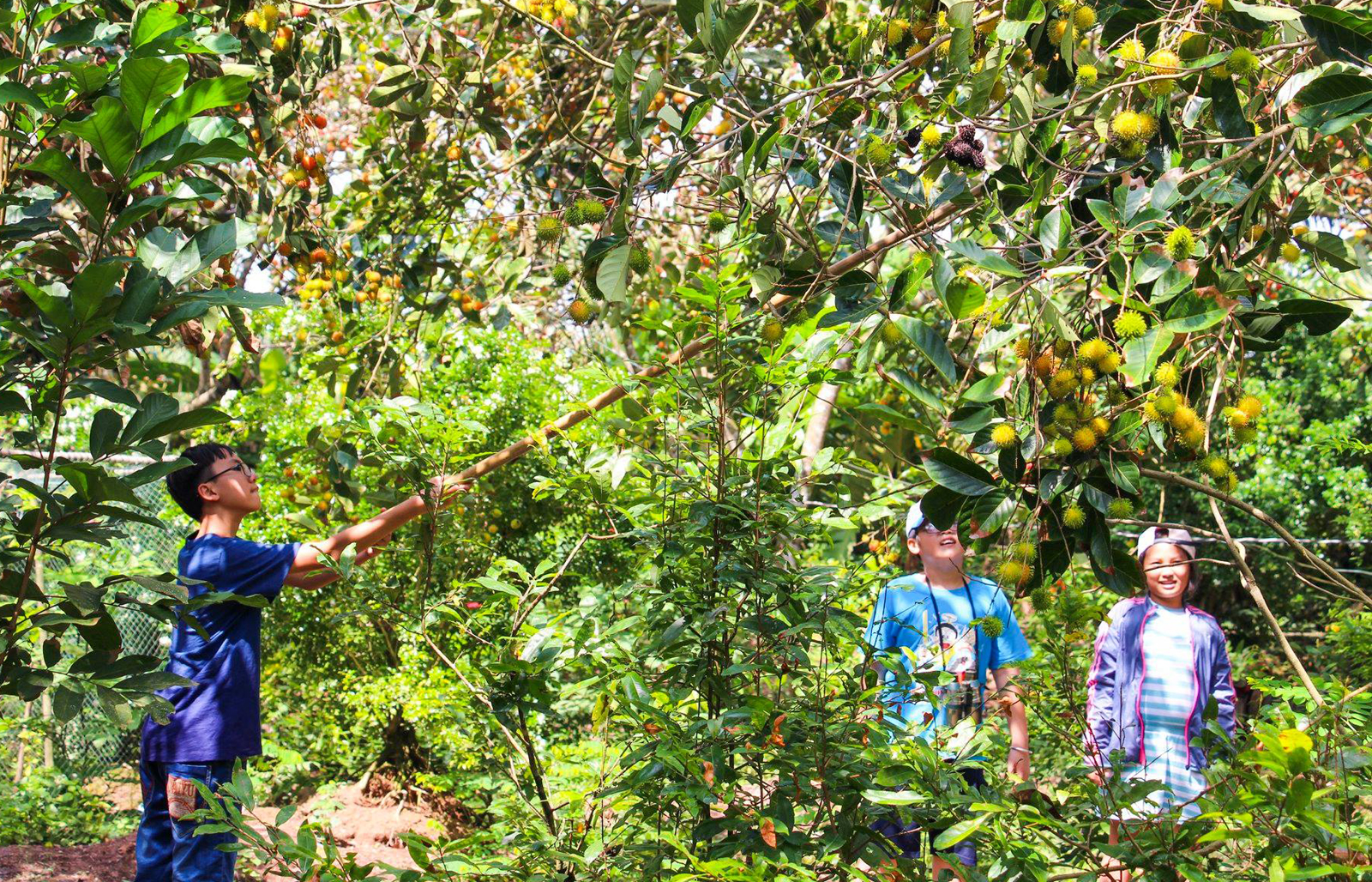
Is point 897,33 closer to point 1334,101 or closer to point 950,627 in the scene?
point 1334,101

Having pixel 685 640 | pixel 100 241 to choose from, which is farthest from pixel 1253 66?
pixel 100 241

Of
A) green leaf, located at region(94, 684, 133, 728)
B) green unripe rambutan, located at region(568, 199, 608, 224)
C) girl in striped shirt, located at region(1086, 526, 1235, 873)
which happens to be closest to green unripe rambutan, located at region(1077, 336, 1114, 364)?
green unripe rambutan, located at region(568, 199, 608, 224)

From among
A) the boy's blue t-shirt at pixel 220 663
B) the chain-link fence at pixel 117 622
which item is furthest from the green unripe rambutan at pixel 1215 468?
the chain-link fence at pixel 117 622

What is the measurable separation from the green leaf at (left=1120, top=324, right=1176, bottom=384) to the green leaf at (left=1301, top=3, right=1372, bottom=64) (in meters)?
0.41

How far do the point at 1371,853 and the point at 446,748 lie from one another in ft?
13.1

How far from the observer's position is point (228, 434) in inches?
213

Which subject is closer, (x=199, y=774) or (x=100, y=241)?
(x=100, y=241)

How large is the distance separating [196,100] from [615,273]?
62 cm

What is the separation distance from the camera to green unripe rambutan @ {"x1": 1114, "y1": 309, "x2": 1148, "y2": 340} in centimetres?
150

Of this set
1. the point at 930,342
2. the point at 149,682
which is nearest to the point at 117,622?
the point at 149,682

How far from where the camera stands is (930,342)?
5.26 feet

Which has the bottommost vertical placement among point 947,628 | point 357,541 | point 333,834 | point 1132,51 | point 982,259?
point 333,834

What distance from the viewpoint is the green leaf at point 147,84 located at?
1.34 meters

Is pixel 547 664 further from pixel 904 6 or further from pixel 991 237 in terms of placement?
pixel 904 6
